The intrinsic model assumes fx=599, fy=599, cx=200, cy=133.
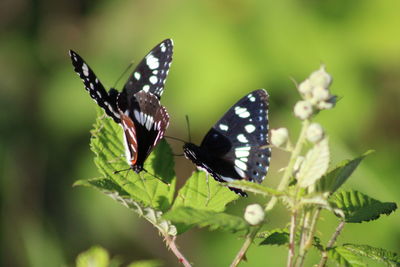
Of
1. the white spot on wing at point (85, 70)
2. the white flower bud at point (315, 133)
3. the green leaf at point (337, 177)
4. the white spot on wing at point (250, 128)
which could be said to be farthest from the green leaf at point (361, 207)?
the white spot on wing at point (85, 70)

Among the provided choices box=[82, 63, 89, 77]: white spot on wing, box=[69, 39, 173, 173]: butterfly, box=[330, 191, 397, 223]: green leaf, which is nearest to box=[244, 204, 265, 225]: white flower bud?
box=[330, 191, 397, 223]: green leaf

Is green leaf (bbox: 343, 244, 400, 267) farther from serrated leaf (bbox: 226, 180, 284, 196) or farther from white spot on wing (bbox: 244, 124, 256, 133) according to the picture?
white spot on wing (bbox: 244, 124, 256, 133)

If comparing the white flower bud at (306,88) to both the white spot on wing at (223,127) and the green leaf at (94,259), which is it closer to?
the green leaf at (94,259)

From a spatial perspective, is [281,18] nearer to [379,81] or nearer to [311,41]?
[311,41]

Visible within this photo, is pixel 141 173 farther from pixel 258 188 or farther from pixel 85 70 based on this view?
pixel 85 70

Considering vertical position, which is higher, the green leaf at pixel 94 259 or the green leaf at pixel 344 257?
the green leaf at pixel 94 259

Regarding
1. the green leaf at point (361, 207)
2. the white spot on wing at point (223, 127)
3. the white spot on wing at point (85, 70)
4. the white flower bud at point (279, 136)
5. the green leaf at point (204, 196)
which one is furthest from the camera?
the white spot on wing at point (85, 70)

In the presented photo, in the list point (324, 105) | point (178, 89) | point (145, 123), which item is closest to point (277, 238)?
point (324, 105)
